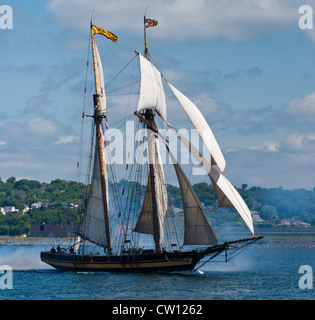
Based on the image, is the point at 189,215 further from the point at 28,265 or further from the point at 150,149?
the point at 28,265

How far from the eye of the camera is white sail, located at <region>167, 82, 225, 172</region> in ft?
228

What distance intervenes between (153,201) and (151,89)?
11.4 metres

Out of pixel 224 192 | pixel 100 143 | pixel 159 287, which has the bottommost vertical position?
pixel 159 287

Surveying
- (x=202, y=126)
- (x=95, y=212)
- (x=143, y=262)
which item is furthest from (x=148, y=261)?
(x=202, y=126)

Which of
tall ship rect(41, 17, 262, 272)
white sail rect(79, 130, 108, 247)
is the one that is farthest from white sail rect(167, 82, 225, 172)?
white sail rect(79, 130, 108, 247)

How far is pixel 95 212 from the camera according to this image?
264ft

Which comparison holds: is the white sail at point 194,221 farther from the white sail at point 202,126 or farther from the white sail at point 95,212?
the white sail at point 95,212

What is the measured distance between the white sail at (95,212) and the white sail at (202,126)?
12.9 meters

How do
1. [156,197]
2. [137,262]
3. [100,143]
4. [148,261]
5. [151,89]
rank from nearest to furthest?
[148,261] < [137,262] < [156,197] < [151,89] < [100,143]

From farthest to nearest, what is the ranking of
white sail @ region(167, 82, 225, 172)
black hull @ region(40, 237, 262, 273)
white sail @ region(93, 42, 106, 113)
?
1. white sail @ region(93, 42, 106, 113)
2. black hull @ region(40, 237, 262, 273)
3. white sail @ region(167, 82, 225, 172)

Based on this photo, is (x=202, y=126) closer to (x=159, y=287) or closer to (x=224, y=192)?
(x=224, y=192)

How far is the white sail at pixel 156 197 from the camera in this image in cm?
7550

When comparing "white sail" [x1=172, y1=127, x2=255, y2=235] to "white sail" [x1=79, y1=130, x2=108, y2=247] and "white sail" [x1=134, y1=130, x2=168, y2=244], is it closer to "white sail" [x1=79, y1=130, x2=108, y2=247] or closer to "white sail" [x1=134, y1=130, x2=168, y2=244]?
"white sail" [x1=134, y1=130, x2=168, y2=244]
